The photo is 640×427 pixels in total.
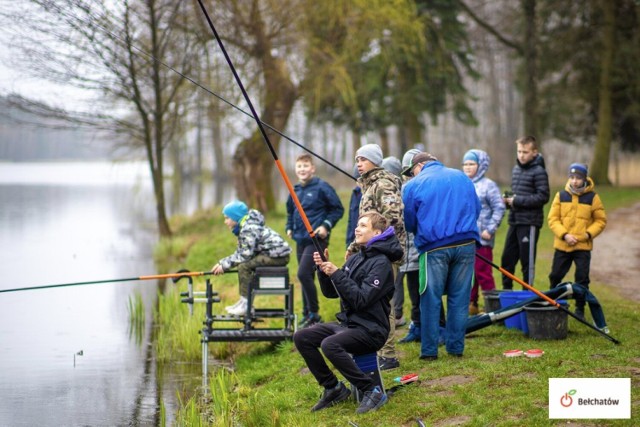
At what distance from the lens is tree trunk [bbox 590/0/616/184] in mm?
27094

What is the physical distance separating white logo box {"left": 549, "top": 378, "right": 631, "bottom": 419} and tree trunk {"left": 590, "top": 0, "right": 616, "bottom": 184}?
74.7 feet

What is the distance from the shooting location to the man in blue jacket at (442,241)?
23.7 ft

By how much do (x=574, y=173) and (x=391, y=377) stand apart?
2.88 metres

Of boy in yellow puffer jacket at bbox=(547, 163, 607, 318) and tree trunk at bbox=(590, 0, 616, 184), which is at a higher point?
tree trunk at bbox=(590, 0, 616, 184)

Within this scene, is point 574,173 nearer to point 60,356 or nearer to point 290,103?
point 60,356

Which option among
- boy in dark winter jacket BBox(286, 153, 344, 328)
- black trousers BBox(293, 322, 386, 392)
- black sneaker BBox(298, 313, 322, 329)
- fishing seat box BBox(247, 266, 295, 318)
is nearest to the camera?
black trousers BBox(293, 322, 386, 392)

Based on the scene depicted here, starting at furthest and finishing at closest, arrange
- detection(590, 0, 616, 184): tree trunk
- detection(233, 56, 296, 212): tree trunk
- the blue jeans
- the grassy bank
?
detection(590, 0, 616, 184): tree trunk → detection(233, 56, 296, 212): tree trunk → the blue jeans → the grassy bank

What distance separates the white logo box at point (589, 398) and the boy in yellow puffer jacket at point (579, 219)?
293 centimetres

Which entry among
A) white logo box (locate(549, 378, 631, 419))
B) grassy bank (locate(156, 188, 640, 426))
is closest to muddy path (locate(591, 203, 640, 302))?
grassy bank (locate(156, 188, 640, 426))

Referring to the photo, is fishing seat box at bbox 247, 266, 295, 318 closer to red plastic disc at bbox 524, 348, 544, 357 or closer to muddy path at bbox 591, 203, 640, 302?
red plastic disc at bbox 524, 348, 544, 357

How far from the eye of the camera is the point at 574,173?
875 cm

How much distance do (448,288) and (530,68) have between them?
1930 centimetres

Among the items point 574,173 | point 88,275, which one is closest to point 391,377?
point 574,173

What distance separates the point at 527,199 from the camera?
930 cm
